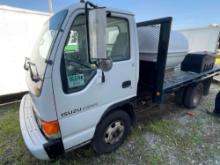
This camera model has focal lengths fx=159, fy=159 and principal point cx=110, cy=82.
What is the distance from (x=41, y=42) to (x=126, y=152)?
2240mm

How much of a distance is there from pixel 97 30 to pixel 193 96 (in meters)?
3.63

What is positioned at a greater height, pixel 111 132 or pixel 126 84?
pixel 126 84

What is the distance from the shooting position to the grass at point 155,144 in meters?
2.59

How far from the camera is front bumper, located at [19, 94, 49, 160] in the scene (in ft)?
6.04

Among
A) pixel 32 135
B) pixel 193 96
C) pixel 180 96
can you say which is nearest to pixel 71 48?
pixel 32 135

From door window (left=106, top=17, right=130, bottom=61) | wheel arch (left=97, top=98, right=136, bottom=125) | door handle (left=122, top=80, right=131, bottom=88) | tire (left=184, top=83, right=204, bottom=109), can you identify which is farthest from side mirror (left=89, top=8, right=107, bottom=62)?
tire (left=184, top=83, right=204, bottom=109)

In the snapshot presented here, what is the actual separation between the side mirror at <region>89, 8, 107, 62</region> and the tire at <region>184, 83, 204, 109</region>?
127 inches

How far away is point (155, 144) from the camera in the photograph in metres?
2.96

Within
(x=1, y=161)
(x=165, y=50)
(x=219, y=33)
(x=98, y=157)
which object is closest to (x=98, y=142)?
(x=98, y=157)

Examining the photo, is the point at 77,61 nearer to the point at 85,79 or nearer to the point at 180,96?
the point at 85,79

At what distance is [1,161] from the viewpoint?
2580 mm

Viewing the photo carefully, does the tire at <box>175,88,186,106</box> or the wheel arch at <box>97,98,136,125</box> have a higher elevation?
the wheel arch at <box>97,98,136,125</box>

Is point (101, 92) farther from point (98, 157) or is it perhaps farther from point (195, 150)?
point (195, 150)

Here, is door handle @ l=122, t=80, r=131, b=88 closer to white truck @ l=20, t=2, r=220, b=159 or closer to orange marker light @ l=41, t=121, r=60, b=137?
white truck @ l=20, t=2, r=220, b=159
